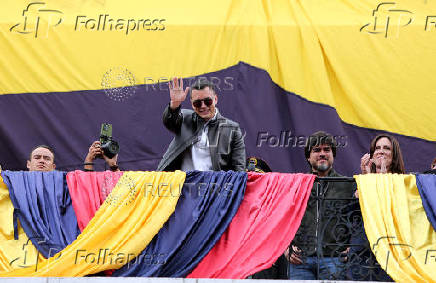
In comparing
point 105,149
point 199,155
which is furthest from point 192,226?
point 105,149

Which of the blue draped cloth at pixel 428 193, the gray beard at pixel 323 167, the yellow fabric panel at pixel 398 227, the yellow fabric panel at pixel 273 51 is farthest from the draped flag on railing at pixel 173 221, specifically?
the yellow fabric panel at pixel 273 51

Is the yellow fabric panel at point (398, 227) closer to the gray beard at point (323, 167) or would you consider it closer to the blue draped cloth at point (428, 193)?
the blue draped cloth at point (428, 193)

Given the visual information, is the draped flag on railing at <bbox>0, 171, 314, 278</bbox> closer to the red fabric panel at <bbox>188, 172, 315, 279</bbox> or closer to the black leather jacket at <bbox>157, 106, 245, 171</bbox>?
the red fabric panel at <bbox>188, 172, 315, 279</bbox>

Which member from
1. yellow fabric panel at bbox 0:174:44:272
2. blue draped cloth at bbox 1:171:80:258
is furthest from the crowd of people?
yellow fabric panel at bbox 0:174:44:272

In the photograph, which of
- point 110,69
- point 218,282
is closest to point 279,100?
point 110,69

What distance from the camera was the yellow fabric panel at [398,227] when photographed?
22.9 ft

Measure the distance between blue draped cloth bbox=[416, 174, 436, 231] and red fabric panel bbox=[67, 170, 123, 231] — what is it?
2394mm

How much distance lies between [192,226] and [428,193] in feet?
6.10

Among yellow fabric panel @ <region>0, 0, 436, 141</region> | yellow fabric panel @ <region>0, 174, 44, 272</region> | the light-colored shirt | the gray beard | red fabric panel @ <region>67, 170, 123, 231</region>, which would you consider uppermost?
yellow fabric panel @ <region>0, 0, 436, 141</region>

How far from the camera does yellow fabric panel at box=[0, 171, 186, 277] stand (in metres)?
7.11

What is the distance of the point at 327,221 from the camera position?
23.9ft

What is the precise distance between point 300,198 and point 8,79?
413cm

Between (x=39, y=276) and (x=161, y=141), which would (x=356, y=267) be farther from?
(x=161, y=141)

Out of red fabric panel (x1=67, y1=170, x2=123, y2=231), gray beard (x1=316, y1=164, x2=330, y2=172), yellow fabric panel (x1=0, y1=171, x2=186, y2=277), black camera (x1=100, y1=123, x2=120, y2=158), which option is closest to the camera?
yellow fabric panel (x1=0, y1=171, x2=186, y2=277)
